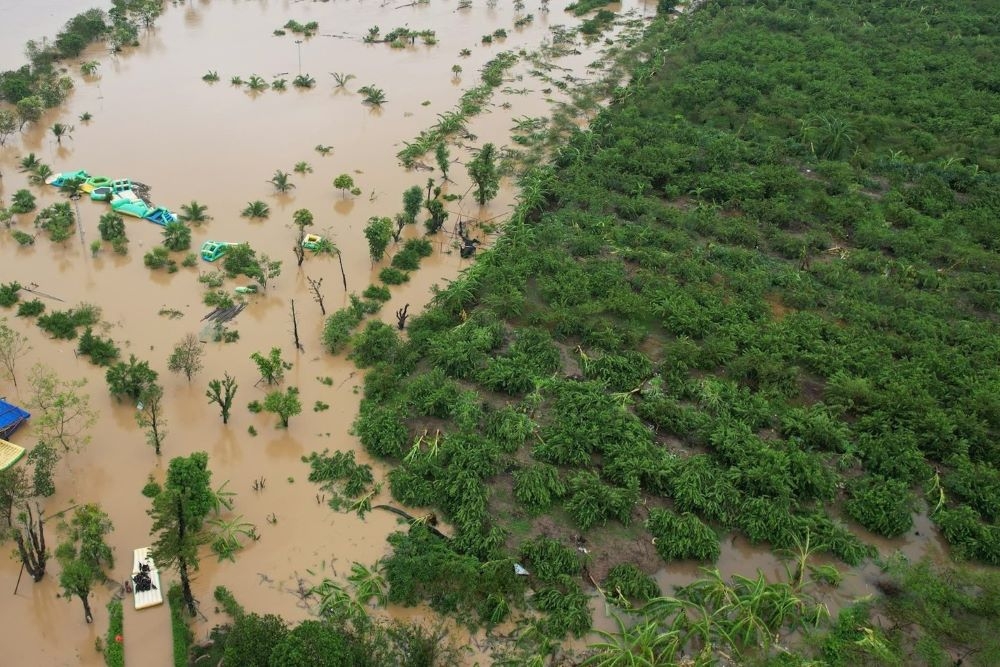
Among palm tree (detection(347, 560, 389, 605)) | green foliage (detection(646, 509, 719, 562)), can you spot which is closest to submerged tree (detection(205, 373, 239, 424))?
palm tree (detection(347, 560, 389, 605))

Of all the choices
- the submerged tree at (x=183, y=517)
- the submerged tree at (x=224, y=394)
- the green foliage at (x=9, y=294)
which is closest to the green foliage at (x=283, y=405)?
the submerged tree at (x=224, y=394)

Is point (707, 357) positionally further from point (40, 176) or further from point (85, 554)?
point (40, 176)

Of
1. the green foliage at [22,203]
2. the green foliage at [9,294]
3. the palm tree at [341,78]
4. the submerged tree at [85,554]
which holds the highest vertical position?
the palm tree at [341,78]

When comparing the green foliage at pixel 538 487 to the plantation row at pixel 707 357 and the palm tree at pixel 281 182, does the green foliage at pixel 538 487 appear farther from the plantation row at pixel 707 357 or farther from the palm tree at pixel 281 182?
the palm tree at pixel 281 182

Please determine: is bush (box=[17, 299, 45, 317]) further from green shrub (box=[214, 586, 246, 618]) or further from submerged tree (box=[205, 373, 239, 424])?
green shrub (box=[214, 586, 246, 618])

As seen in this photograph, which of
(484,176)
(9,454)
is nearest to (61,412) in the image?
(9,454)

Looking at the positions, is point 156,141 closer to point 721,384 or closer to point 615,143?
point 615,143
